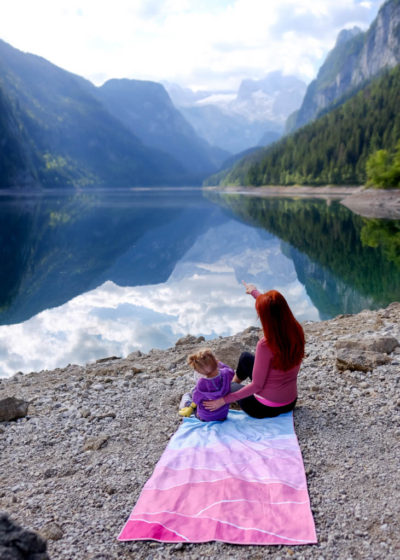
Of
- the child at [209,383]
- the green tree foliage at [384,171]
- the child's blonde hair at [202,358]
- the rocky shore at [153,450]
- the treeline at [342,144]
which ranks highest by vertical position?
the treeline at [342,144]

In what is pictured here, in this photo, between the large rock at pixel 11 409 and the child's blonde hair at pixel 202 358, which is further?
the large rock at pixel 11 409

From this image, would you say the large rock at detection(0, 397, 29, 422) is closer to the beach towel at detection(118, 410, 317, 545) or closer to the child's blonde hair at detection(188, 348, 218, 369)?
the beach towel at detection(118, 410, 317, 545)

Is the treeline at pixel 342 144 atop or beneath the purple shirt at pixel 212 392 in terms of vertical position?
atop

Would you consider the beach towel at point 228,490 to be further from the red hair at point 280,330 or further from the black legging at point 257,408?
the red hair at point 280,330

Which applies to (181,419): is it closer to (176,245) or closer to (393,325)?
(393,325)

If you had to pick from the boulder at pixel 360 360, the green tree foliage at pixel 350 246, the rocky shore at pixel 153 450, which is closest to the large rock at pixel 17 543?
the rocky shore at pixel 153 450

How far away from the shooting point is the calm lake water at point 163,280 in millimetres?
14227

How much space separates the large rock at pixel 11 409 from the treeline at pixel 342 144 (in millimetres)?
92720

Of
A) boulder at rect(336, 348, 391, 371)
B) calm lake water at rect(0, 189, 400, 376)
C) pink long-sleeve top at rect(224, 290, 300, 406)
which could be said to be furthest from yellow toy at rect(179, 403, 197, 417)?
calm lake water at rect(0, 189, 400, 376)

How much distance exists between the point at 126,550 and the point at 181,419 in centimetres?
267

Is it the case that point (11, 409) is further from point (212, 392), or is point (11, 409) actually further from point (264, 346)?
point (264, 346)

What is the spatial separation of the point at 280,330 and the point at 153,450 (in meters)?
2.30

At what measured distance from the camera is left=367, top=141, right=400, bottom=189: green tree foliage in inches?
2458

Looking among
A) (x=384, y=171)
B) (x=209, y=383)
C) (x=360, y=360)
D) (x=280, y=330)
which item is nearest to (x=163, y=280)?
(x=360, y=360)
